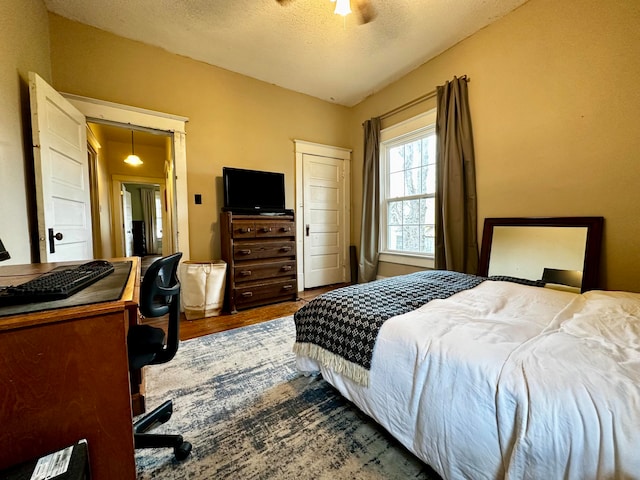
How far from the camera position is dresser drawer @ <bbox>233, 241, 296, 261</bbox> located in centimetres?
297

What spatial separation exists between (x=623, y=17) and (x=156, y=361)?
3672 mm

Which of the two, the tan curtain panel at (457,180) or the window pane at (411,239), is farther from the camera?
the window pane at (411,239)

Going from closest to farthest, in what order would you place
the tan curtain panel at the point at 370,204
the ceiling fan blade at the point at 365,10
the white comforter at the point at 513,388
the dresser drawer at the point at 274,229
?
the white comforter at the point at 513,388
the ceiling fan blade at the point at 365,10
the dresser drawer at the point at 274,229
the tan curtain panel at the point at 370,204

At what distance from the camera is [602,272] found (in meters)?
1.99

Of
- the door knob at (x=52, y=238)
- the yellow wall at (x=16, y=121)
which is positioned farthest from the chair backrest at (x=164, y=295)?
the door knob at (x=52, y=238)

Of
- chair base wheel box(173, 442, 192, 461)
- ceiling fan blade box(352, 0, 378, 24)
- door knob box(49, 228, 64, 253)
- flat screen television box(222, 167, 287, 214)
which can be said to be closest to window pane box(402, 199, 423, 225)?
flat screen television box(222, 167, 287, 214)

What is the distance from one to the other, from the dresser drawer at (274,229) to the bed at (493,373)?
1732 millimetres

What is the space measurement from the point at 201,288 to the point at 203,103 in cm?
222

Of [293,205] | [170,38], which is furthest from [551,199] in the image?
[170,38]

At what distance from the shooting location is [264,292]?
10.3 feet

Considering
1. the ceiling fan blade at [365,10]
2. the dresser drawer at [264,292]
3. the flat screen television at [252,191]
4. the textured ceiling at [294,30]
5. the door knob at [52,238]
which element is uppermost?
the textured ceiling at [294,30]

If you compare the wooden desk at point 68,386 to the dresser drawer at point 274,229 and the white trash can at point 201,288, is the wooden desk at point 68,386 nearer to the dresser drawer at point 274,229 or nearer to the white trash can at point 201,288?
the white trash can at point 201,288

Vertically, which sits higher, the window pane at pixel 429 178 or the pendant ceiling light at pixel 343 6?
the pendant ceiling light at pixel 343 6

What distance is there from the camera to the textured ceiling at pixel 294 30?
2.24m
